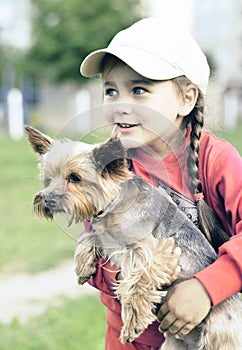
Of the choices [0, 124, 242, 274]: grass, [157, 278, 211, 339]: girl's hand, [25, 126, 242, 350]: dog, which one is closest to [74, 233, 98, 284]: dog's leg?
[25, 126, 242, 350]: dog

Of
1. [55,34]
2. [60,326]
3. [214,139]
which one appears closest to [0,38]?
[55,34]

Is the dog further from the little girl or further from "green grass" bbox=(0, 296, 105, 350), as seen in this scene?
"green grass" bbox=(0, 296, 105, 350)

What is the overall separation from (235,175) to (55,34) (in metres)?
26.8

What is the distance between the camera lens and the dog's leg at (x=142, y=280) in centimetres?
184

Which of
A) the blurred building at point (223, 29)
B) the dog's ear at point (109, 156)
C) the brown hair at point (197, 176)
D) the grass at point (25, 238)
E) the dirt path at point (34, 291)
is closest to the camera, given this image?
the dog's ear at point (109, 156)

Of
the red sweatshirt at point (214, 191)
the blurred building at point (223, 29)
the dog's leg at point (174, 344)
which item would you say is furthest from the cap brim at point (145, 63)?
the blurred building at point (223, 29)

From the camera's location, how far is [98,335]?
4348 mm

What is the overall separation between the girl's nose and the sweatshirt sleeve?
30 centimetres

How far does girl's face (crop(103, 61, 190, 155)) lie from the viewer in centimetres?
193

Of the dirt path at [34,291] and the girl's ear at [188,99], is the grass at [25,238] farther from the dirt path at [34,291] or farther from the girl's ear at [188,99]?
the girl's ear at [188,99]

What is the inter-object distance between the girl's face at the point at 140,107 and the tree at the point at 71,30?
2547 cm

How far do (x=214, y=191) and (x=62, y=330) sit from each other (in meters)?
2.65

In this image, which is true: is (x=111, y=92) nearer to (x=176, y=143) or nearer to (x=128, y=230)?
(x=176, y=143)

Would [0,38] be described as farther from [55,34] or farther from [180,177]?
[180,177]
